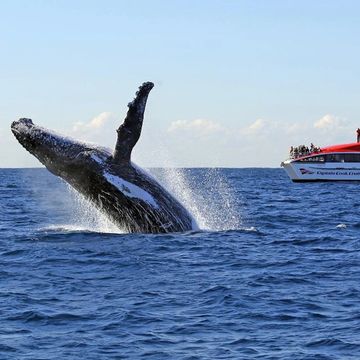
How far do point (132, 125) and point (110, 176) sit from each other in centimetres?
125

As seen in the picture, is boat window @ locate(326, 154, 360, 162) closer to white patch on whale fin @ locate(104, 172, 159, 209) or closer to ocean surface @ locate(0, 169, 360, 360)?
ocean surface @ locate(0, 169, 360, 360)

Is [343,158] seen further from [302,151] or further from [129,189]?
[129,189]

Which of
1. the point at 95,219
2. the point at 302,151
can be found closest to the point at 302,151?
the point at 302,151

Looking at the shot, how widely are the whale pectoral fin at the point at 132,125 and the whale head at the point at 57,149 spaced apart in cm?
55

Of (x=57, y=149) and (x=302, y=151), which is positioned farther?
(x=302, y=151)

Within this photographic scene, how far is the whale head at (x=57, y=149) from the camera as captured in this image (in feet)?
54.5

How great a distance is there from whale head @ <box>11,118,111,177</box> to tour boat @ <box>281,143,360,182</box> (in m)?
47.6

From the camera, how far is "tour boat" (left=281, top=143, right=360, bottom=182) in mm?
62875

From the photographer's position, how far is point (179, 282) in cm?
1302

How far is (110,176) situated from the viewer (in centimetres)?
1642

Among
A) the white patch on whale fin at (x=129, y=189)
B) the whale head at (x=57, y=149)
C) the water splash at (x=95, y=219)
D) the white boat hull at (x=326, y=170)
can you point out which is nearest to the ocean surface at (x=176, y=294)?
the water splash at (x=95, y=219)

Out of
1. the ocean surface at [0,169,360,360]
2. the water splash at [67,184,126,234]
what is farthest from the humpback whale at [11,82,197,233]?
the ocean surface at [0,169,360,360]

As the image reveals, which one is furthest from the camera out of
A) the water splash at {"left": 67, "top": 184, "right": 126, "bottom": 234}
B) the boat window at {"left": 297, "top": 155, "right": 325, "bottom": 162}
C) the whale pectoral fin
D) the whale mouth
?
the boat window at {"left": 297, "top": 155, "right": 325, "bottom": 162}

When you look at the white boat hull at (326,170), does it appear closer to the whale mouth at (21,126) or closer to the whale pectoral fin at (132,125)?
the whale mouth at (21,126)
